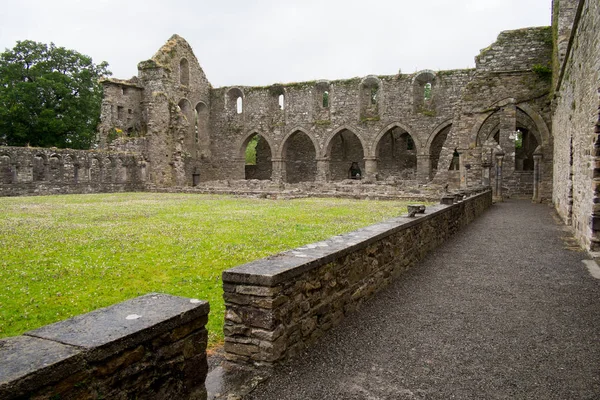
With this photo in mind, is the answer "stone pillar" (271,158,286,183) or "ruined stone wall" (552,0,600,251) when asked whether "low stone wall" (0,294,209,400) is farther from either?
"stone pillar" (271,158,286,183)

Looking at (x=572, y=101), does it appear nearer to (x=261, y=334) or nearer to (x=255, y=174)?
(x=261, y=334)

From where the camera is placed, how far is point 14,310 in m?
4.60

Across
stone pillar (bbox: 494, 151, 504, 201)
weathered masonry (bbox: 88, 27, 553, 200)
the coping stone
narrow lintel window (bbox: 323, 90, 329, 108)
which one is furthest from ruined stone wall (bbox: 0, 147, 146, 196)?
the coping stone

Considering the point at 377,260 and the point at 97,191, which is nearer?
the point at 377,260

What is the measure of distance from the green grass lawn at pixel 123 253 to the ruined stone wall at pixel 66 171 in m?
11.2

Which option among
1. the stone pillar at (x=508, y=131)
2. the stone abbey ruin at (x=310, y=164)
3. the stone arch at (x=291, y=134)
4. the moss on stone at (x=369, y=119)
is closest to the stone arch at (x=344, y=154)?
the stone abbey ruin at (x=310, y=164)

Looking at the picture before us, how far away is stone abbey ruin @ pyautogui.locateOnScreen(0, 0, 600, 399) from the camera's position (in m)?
2.31

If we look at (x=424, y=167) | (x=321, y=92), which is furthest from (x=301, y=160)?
(x=424, y=167)

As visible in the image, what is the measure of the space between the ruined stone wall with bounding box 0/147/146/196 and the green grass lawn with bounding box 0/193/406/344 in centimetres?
1120

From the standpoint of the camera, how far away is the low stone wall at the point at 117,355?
5.78 feet

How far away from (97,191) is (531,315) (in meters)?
25.3

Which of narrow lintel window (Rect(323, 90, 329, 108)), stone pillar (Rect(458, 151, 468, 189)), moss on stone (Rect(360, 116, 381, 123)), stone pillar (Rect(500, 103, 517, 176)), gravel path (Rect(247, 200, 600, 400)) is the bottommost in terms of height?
gravel path (Rect(247, 200, 600, 400))

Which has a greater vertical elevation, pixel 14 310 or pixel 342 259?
pixel 342 259

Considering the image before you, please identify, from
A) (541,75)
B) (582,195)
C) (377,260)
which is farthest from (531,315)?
(541,75)
